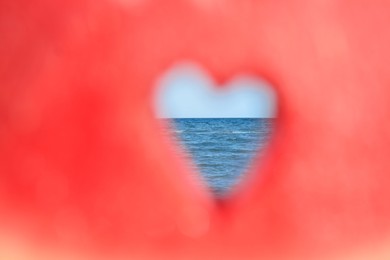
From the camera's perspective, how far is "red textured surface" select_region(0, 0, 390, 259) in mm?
528

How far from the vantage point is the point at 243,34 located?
1.73 ft

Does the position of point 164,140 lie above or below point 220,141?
above

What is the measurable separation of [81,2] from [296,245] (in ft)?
0.76

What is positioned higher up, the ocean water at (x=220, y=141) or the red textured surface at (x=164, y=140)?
the red textured surface at (x=164, y=140)

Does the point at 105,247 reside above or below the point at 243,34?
below

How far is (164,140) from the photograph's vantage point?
0.53 m

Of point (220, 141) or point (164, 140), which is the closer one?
A: point (164, 140)

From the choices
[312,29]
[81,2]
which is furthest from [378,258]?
[81,2]

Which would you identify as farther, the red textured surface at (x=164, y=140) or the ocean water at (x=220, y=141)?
the ocean water at (x=220, y=141)

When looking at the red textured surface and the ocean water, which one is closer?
the red textured surface

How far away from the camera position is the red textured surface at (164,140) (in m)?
0.53

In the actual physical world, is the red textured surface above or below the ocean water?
above

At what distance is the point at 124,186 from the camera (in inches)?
21.0

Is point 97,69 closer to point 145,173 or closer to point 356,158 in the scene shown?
point 145,173
